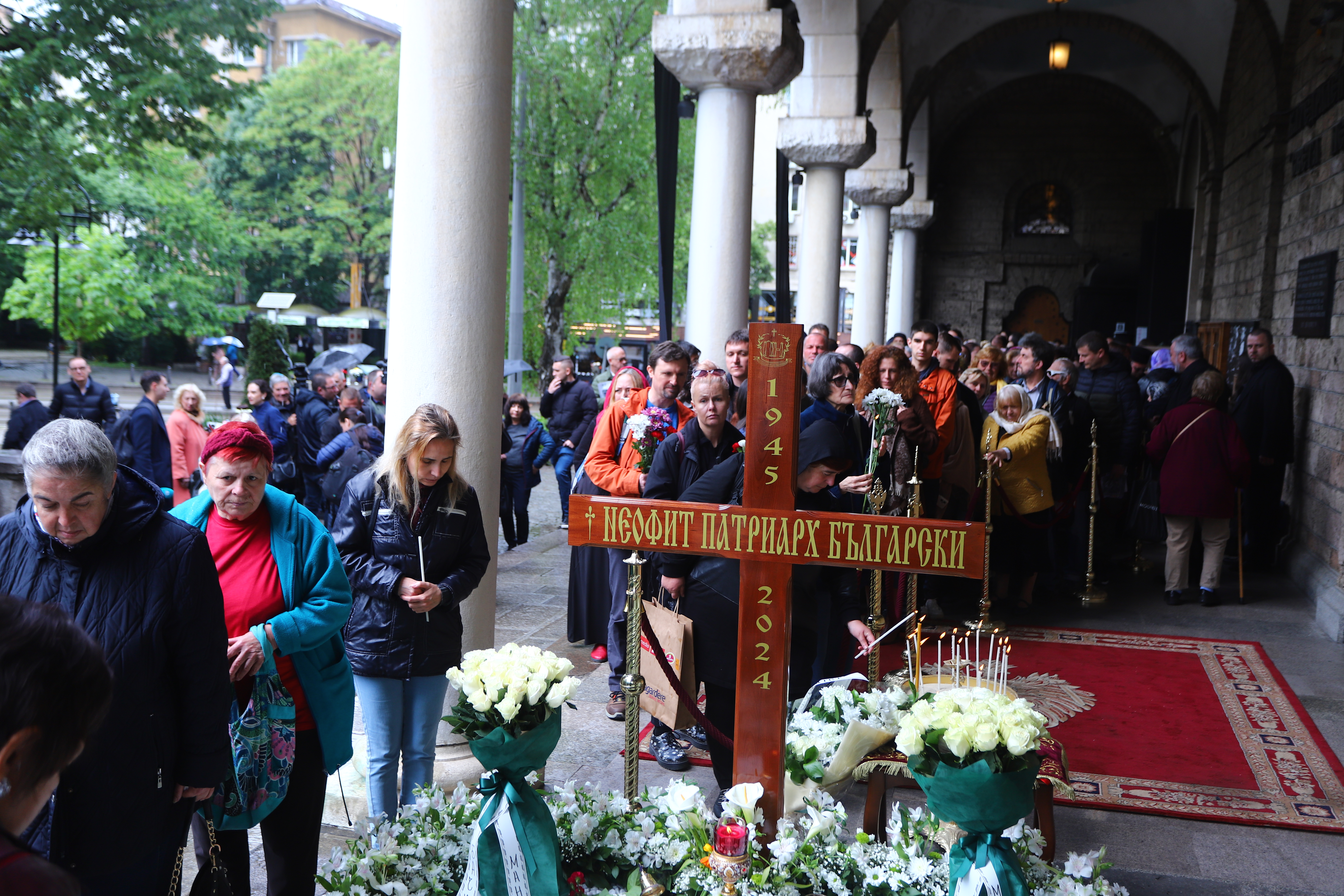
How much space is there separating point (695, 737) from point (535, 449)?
551 cm

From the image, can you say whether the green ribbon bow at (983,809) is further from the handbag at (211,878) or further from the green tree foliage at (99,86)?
the green tree foliage at (99,86)

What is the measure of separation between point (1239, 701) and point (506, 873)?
15.4 ft

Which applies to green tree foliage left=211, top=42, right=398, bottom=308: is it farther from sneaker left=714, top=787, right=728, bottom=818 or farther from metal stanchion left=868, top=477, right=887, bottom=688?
sneaker left=714, top=787, right=728, bottom=818

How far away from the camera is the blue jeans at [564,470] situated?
32.5ft

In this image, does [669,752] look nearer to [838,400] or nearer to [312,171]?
[838,400]

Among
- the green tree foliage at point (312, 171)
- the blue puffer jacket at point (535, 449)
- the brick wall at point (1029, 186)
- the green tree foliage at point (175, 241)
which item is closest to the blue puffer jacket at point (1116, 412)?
the blue puffer jacket at point (535, 449)

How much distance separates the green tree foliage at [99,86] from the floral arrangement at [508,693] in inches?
462

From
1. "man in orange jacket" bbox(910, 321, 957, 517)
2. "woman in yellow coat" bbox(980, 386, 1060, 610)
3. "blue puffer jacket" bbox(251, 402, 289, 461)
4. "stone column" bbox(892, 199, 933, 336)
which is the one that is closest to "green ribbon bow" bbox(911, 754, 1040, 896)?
"man in orange jacket" bbox(910, 321, 957, 517)

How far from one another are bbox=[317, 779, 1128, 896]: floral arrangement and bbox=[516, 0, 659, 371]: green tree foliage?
58.6 ft

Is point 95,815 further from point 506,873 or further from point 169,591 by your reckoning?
point 506,873

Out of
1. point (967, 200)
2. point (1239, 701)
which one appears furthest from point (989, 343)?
point (967, 200)

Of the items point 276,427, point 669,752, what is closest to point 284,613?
point 669,752

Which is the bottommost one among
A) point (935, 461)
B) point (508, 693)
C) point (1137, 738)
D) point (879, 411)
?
point (1137, 738)

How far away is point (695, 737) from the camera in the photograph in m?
4.93
